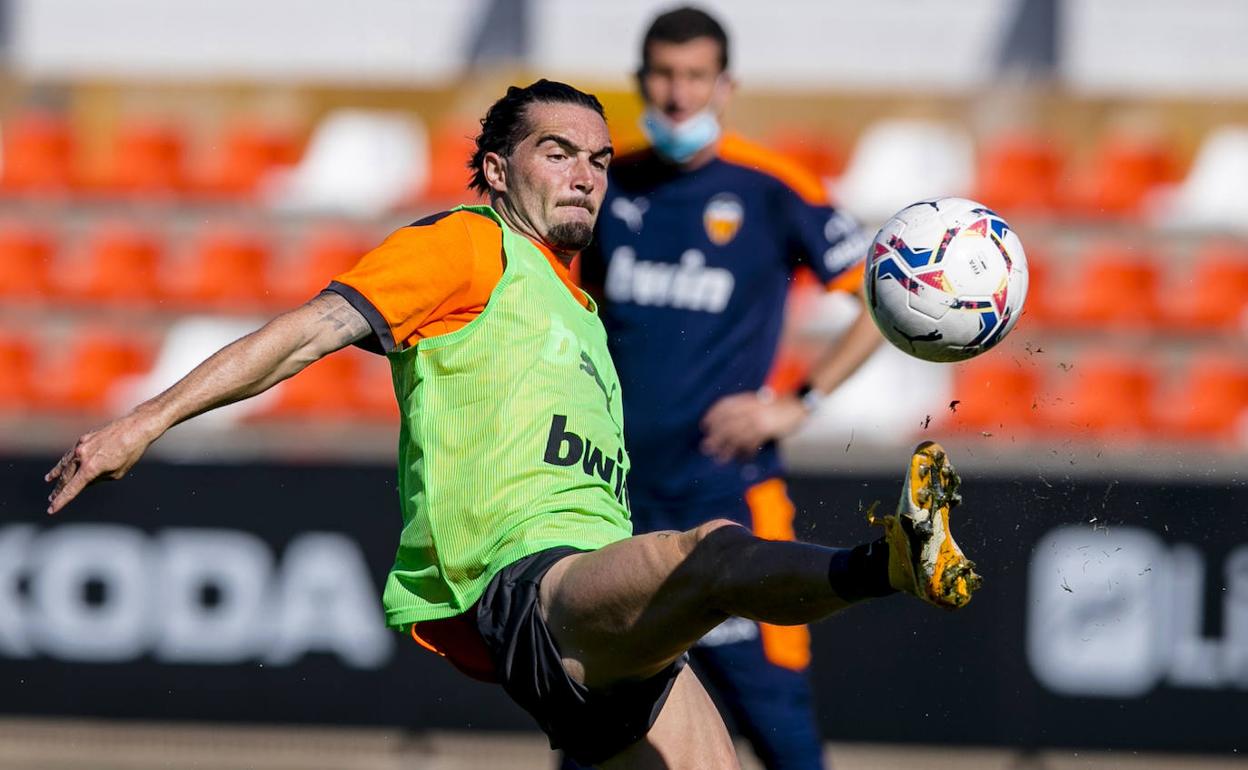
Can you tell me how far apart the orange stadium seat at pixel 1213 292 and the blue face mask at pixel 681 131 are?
5519mm

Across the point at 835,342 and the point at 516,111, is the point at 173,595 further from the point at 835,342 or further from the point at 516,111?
the point at 516,111

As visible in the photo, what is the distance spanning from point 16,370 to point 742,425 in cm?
670

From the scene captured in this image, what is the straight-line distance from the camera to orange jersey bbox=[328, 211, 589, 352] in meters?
3.84

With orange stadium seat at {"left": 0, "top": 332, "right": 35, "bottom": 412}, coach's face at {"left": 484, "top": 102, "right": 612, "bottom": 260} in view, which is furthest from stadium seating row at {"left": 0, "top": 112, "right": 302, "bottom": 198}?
coach's face at {"left": 484, "top": 102, "right": 612, "bottom": 260}

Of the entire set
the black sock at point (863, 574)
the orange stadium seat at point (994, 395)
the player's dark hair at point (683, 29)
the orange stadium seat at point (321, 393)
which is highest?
the player's dark hair at point (683, 29)

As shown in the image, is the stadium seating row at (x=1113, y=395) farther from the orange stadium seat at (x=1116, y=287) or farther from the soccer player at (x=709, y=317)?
the soccer player at (x=709, y=317)

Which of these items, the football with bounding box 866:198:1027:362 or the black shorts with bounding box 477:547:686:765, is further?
the football with bounding box 866:198:1027:362

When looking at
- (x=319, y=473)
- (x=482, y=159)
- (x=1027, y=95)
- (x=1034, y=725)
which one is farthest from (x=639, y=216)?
(x=1027, y=95)

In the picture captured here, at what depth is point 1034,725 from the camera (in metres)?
7.37

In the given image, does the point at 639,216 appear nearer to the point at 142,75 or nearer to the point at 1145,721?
the point at 1145,721

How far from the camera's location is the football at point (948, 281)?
4223 mm

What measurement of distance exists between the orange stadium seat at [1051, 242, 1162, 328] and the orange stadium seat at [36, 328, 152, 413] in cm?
579

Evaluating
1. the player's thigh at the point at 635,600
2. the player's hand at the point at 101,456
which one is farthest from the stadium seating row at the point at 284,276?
the player's hand at the point at 101,456

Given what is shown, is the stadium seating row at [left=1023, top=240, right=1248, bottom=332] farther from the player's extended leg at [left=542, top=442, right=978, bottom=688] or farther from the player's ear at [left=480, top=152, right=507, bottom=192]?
the player's extended leg at [left=542, top=442, right=978, bottom=688]
